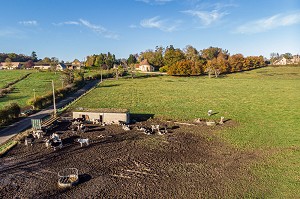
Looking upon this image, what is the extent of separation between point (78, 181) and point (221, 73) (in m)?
114

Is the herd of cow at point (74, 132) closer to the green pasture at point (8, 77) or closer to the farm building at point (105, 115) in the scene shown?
the farm building at point (105, 115)

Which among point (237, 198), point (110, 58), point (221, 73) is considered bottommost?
point (237, 198)

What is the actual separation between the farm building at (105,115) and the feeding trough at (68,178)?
15833mm

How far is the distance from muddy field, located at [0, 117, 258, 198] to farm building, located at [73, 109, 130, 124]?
5.06m

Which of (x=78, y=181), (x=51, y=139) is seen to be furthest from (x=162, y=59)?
(x=78, y=181)

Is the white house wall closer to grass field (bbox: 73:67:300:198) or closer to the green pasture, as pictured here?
grass field (bbox: 73:67:300:198)

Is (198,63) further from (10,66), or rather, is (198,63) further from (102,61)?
(10,66)

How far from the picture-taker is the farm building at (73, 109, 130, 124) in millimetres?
37031

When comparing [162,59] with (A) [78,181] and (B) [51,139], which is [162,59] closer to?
(B) [51,139]

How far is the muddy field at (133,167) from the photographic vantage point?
61.3 feet

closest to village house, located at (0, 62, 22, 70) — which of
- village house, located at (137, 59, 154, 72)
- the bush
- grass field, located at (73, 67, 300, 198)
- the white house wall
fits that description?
village house, located at (137, 59, 154, 72)

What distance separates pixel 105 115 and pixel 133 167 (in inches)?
629

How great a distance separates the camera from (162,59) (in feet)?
465

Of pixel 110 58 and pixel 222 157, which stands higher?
pixel 110 58
